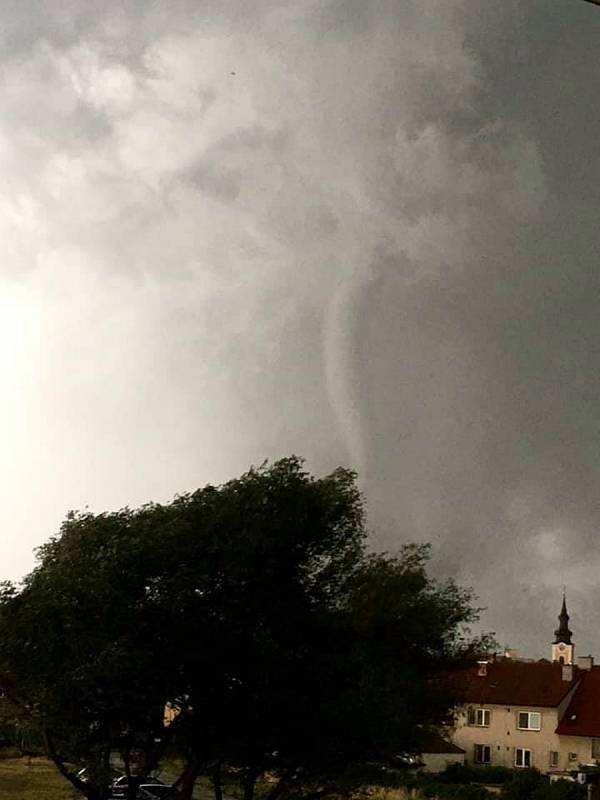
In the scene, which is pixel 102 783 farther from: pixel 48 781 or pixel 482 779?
pixel 482 779

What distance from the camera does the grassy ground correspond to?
29.4 m

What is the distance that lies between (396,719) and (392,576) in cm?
356

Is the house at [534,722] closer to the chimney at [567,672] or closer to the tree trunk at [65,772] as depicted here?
the chimney at [567,672]

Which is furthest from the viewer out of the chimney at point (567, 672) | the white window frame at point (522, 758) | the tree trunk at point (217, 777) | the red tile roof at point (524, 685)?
the chimney at point (567, 672)

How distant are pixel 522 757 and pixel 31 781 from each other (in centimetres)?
2357

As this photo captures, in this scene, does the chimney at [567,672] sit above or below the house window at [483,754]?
above

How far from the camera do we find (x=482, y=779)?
136 ft

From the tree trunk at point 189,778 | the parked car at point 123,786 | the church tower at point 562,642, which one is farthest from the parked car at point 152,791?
the church tower at point 562,642

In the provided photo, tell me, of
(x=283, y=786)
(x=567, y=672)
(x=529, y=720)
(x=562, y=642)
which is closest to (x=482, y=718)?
(x=529, y=720)

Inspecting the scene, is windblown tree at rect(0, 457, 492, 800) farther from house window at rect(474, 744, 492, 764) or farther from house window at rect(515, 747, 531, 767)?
house window at rect(515, 747, 531, 767)

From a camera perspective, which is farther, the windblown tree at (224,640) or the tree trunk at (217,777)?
the tree trunk at (217,777)

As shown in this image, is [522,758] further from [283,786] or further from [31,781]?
[283,786]

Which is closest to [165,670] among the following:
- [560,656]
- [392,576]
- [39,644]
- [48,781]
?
[39,644]

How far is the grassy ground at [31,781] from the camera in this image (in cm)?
2942
